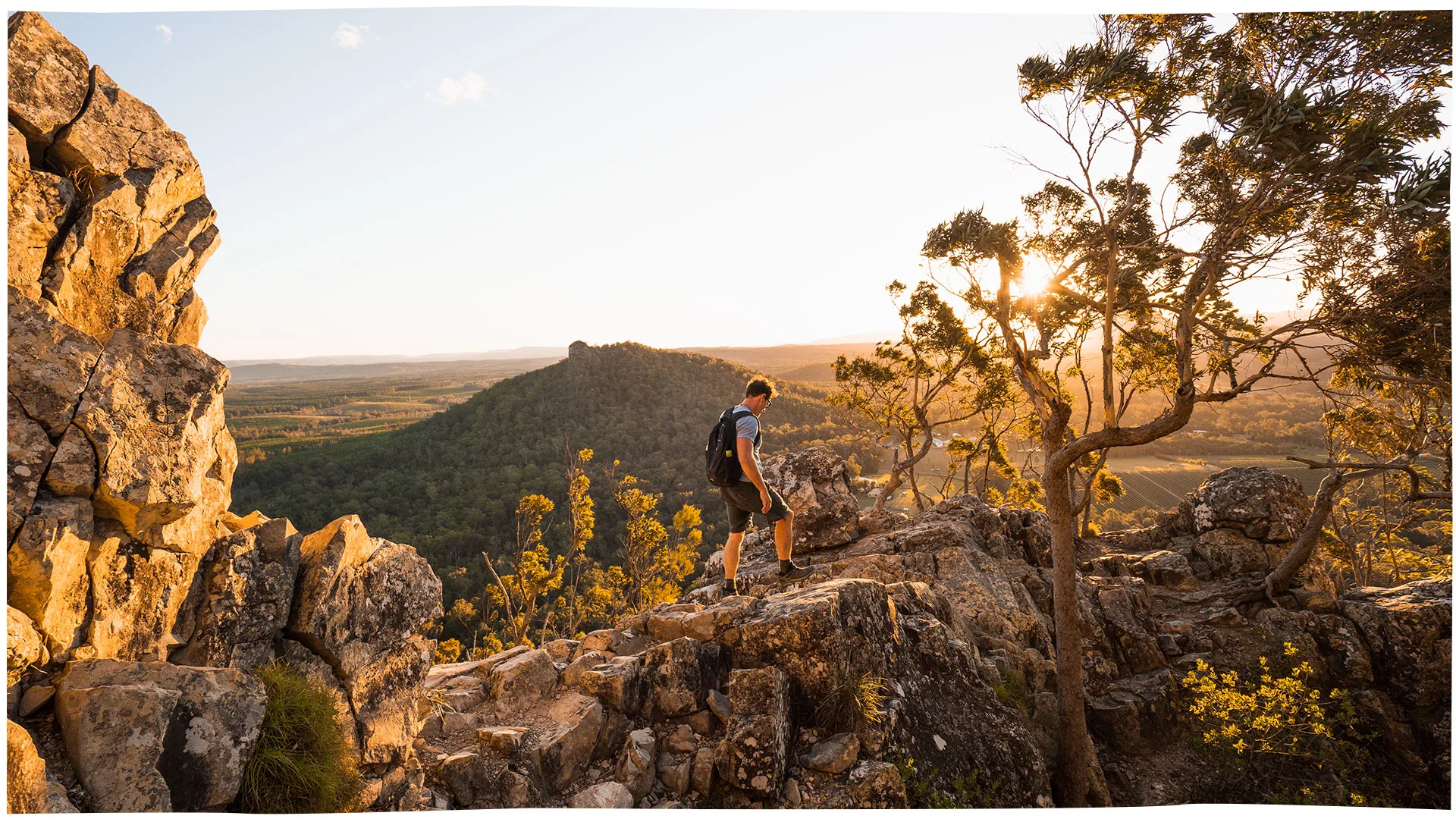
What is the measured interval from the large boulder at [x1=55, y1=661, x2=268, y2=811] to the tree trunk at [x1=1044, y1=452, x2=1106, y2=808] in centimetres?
731

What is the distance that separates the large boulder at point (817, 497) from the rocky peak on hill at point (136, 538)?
6.73 meters

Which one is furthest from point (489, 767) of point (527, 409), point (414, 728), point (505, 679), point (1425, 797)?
point (527, 409)

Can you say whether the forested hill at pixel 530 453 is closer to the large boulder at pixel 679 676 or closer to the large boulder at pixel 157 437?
the large boulder at pixel 679 676

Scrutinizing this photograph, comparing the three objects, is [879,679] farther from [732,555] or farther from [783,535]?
[732,555]

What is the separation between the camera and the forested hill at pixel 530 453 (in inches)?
1282

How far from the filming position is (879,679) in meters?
5.07

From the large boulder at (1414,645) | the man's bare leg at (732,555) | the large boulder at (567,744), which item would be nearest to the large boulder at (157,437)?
the large boulder at (567,744)

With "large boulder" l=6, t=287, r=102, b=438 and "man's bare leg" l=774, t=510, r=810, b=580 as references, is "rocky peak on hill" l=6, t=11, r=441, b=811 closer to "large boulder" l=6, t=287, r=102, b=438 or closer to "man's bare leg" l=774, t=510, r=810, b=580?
"large boulder" l=6, t=287, r=102, b=438

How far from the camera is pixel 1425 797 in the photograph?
7277 millimetres

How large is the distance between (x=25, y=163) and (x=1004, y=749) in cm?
808

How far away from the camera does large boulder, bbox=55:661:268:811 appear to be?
9.96ft

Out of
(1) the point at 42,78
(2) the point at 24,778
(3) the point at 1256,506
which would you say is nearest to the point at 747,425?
(2) the point at 24,778

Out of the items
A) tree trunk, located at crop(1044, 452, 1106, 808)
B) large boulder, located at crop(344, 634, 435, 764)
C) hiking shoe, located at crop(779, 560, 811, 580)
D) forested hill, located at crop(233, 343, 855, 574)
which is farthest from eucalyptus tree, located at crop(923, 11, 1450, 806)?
forested hill, located at crop(233, 343, 855, 574)

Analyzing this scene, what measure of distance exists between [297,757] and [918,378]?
1802 centimetres
